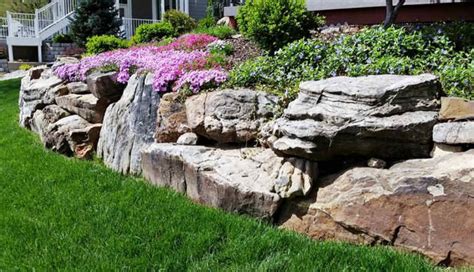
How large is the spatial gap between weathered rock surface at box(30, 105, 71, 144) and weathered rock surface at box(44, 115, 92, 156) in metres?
0.16

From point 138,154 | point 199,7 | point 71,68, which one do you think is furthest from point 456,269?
point 199,7

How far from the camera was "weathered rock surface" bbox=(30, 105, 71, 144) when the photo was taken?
6.81 m

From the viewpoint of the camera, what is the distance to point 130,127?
5.44 m

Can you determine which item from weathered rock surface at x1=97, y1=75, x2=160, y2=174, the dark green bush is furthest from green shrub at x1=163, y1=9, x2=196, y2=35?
the dark green bush

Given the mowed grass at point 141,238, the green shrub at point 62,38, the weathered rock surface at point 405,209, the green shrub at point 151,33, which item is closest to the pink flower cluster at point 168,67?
the mowed grass at point 141,238

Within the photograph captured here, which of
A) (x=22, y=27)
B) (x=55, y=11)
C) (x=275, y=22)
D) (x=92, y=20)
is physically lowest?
(x=275, y=22)

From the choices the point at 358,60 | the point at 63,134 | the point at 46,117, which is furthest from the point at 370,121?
the point at 46,117

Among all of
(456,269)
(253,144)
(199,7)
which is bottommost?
(456,269)

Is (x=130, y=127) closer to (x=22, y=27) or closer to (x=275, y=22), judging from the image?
(x=275, y=22)

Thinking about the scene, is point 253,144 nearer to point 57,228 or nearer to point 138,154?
point 138,154

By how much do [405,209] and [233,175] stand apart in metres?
1.38

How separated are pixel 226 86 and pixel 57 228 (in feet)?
7.41

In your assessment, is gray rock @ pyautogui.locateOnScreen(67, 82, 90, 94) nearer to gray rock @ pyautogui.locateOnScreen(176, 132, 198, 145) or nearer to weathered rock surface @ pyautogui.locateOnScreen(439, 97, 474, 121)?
gray rock @ pyautogui.locateOnScreen(176, 132, 198, 145)

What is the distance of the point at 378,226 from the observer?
3322 millimetres
